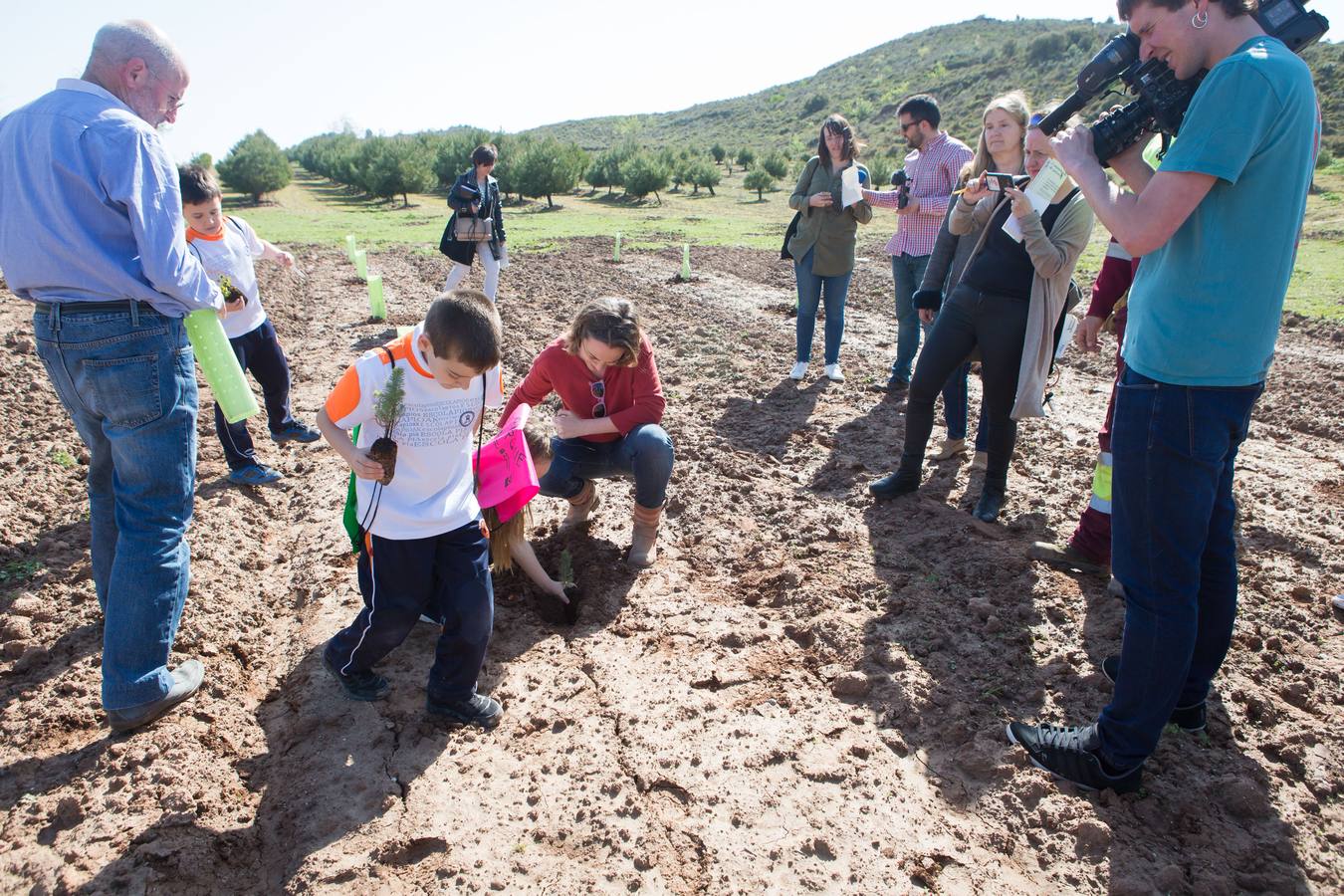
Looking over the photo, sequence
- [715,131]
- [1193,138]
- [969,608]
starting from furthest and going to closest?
1. [715,131]
2. [969,608]
3. [1193,138]

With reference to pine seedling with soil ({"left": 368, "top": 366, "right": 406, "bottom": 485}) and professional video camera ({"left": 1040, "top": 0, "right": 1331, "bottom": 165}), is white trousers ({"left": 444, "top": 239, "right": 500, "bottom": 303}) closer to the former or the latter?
pine seedling with soil ({"left": 368, "top": 366, "right": 406, "bottom": 485})

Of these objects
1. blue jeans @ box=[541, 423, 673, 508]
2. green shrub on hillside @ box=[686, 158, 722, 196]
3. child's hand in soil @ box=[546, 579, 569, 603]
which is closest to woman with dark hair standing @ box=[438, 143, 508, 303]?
blue jeans @ box=[541, 423, 673, 508]

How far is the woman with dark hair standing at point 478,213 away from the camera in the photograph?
8016mm

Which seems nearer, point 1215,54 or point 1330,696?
point 1215,54

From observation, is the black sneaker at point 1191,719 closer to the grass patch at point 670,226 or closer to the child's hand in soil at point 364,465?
the child's hand in soil at point 364,465

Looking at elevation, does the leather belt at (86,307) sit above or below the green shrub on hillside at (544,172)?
below

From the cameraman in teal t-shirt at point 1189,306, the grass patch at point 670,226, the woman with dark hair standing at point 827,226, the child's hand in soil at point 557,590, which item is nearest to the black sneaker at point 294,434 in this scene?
the child's hand in soil at point 557,590

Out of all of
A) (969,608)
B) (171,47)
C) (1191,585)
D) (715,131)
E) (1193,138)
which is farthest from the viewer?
(715,131)

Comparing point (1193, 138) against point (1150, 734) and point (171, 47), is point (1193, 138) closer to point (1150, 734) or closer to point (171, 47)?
point (1150, 734)

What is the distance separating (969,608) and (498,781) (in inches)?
81.5

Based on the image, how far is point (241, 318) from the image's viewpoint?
470cm

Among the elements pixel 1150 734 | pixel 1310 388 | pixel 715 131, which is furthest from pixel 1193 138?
pixel 715 131

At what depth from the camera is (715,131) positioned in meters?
82.2

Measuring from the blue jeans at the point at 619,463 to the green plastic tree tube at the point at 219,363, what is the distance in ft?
4.42
